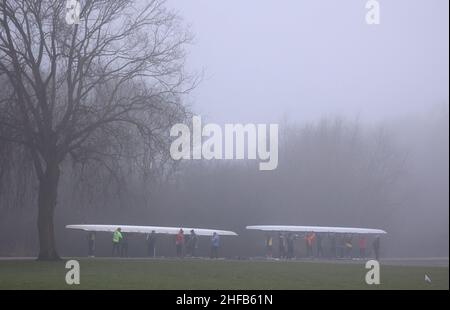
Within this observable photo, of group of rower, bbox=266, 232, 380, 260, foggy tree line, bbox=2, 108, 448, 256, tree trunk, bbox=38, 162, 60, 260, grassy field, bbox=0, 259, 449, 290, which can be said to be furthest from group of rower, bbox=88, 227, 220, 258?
grassy field, bbox=0, 259, 449, 290

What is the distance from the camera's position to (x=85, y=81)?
2514 cm

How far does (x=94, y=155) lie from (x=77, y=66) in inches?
115

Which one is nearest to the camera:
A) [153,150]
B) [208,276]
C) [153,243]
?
[208,276]

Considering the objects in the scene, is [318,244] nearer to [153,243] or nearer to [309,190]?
[309,190]

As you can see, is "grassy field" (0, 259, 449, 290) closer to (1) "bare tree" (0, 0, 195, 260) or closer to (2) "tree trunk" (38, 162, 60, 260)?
(2) "tree trunk" (38, 162, 60, 260)

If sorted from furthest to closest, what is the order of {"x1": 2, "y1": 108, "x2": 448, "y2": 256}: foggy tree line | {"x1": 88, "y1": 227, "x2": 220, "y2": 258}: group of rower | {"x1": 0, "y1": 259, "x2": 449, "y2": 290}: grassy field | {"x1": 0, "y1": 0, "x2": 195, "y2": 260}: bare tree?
1. {"x1": 88, "y1": 227, "x2": 220, "y2": 258}: group of rower
2. {"x1": 0, "y1": 0, "x2": 195, "y2": 260}: bare tree
3. {"x1": 2, "y1": 108, "x2": 448, "y2": 256}: foggy tree line
4. {"x1": 0, "y1": 259, "x2": 449, "y2": 290}: grassy field

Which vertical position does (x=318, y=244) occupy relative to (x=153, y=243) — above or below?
below

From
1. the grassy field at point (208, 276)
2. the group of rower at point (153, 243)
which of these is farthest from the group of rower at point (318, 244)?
the grassy field at point (208, 276)

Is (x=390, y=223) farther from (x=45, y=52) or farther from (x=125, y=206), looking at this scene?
(x=45, y=52)

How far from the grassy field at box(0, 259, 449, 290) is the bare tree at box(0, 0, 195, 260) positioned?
379cm

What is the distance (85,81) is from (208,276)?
8.99 m

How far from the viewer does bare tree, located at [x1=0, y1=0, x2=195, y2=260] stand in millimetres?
23812

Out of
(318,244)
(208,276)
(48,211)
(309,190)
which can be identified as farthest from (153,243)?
(208,276)
